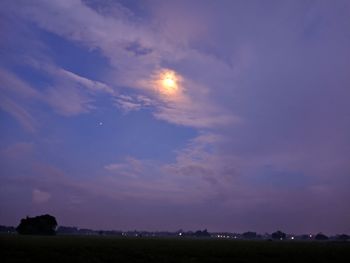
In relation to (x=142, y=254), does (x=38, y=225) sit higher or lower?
higher

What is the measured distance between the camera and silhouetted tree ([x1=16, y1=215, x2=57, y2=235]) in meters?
168

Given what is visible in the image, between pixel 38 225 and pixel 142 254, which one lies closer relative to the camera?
pixel 142 254

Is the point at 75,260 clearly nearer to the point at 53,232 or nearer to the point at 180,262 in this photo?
the point at 180,262

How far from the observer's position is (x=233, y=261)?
1860 inches

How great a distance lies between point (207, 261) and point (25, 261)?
1817 cm

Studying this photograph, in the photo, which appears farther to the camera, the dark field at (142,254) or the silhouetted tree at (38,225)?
the silhouetted tree at (38,225)

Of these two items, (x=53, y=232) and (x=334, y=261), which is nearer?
(x=334, y=261)

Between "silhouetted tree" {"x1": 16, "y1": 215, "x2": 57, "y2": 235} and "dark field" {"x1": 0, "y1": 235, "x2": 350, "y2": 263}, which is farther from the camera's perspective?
"silhouetted tree" {"x1": 16, "y1": 215, "x2": 57, "y2": 235}

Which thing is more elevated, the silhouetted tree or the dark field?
the silhouetted tree

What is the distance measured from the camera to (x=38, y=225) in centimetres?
16825

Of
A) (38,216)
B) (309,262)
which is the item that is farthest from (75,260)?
(38,216)

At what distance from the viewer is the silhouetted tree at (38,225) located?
168 m

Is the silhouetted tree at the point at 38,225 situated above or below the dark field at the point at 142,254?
above

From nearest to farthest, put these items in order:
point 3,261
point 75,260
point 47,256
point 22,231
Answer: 1. point 3,261
2. point 75,260
3. point 47,256
4. point 22,231
